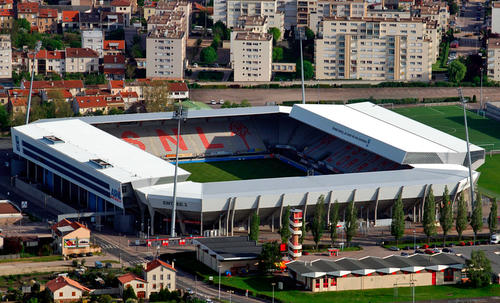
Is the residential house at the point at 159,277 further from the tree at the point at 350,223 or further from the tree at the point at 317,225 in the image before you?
the tree at the point at 350,223

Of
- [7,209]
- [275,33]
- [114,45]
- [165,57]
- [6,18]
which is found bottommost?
→ [7,209]

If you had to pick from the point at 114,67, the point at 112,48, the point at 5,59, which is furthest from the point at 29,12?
the point at 114,67

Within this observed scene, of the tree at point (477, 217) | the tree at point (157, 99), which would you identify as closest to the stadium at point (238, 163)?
the tree at point (477, 217)

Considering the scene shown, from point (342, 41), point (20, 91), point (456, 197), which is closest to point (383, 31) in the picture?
point (342, 41)

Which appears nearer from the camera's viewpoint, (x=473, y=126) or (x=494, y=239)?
(x=494, y=239)

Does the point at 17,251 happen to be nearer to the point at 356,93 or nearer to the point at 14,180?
the point at 14,180

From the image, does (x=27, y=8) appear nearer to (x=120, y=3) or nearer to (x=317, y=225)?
(x=120, y=3)
